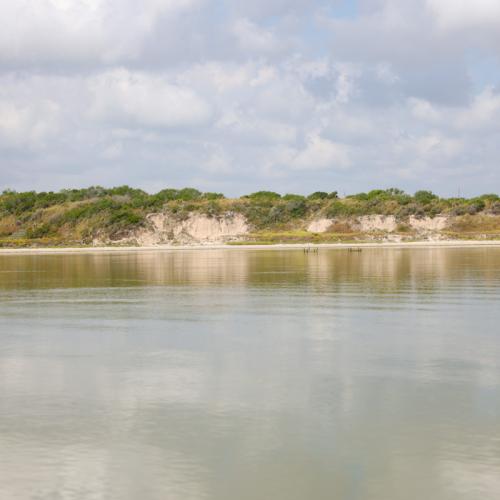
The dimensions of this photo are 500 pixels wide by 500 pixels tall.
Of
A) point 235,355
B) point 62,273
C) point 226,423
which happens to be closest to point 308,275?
point 62,273

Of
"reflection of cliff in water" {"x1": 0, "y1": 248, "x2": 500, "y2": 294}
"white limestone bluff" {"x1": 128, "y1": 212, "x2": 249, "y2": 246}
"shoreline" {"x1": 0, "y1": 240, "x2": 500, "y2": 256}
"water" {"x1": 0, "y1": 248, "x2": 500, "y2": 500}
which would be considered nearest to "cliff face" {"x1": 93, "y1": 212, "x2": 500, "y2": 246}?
"white limestone bluff" {"x1": 128, "y1": 212, "x2": 249, "y2": 246}

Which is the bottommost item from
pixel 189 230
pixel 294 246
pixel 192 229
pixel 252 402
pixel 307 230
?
pixel 252 402

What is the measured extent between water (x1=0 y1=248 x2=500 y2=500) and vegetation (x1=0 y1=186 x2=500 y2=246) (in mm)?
89036

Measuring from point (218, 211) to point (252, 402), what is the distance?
113688 millimetres

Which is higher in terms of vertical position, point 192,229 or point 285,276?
point 192,229

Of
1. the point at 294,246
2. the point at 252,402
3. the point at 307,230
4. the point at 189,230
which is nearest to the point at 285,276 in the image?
the point at 252,402

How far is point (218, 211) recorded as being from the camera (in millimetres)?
126125

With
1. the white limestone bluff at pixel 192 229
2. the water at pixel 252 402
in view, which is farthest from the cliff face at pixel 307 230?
the water at pixel 252 402

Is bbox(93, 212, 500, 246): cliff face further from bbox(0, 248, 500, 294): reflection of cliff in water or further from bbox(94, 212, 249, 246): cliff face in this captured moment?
bbox(0, 248, 500, 294): reflection of cliff in water

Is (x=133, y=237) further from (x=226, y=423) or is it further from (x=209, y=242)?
(x=226, y=423)

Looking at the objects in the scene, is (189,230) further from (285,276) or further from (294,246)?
(285,276)

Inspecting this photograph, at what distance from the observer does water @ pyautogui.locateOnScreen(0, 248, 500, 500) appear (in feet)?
30.8

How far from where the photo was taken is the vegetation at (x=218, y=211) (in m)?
119

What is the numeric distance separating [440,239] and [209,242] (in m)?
38.2
